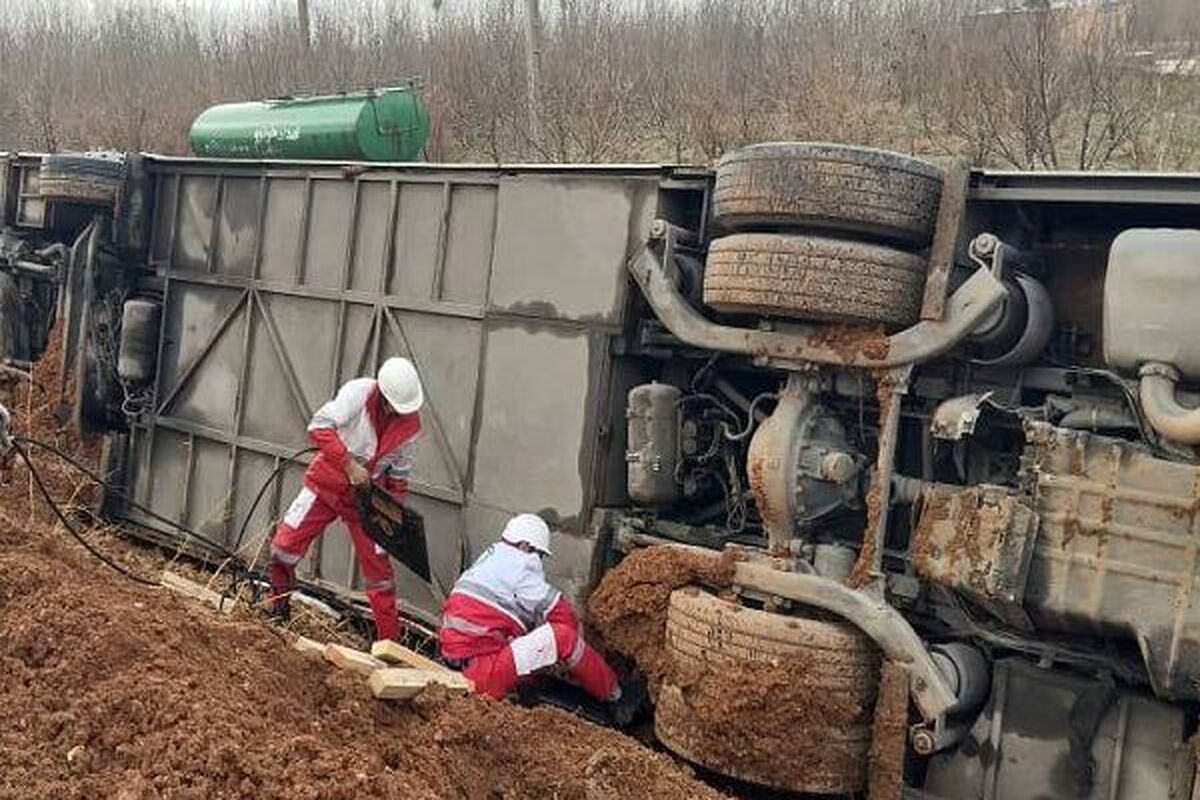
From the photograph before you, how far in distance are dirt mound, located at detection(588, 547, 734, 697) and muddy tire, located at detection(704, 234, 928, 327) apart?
3.55ft

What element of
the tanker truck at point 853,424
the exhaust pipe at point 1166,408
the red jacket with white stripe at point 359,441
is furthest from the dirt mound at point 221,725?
the exhaust pipe at point 1166,408

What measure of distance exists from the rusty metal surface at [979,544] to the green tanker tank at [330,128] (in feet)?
15.5

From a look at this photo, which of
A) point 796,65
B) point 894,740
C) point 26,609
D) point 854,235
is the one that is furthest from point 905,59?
point 26,609

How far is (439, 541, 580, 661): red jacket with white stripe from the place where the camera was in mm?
5297

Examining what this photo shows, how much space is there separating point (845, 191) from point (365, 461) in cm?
284

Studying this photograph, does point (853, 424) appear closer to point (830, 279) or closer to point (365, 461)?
point (830, 279)

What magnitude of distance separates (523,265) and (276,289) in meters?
2.04

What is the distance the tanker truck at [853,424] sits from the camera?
4.29m

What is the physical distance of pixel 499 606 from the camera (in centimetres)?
535

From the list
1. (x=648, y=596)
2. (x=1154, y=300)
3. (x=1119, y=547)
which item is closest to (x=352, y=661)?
(x=648, y=596)

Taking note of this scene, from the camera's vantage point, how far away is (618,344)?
5.56m

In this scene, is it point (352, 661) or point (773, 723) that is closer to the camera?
point (352, 661)

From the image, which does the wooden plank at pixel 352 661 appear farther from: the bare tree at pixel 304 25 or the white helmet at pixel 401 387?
the bare tree at pixel 304 25

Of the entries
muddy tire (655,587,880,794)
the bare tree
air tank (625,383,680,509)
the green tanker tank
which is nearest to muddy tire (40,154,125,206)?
the green tanker tank
